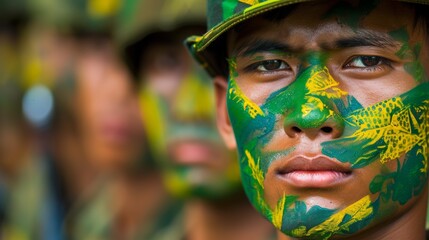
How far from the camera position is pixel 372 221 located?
4023 millimetres

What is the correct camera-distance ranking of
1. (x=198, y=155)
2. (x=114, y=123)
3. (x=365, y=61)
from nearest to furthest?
(x=365, y=61)
(x=198, y=155)
(x=114, y=123)

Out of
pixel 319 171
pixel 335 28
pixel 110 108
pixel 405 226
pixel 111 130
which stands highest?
pixel 335 28

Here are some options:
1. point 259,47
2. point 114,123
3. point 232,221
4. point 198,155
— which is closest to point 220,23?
point 259,47

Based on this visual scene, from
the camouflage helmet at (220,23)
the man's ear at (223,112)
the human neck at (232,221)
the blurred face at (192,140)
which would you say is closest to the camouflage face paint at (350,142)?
the camouflage helmet at (220,23)

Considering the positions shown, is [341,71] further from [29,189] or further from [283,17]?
[29,189]

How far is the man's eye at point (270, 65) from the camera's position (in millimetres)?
4160

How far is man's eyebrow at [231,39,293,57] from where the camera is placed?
13.6ft

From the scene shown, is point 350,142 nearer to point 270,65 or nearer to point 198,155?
point 270,65

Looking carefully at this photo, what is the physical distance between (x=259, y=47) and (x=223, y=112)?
615mm

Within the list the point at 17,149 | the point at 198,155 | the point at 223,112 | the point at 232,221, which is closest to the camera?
the point at 223,112

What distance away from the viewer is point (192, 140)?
20.1ft

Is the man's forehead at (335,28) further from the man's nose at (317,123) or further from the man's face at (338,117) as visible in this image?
the man's nose at (317,123)

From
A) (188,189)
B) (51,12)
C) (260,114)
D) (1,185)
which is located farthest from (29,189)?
(260,114)

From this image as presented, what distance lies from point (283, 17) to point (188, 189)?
87.0 inches
